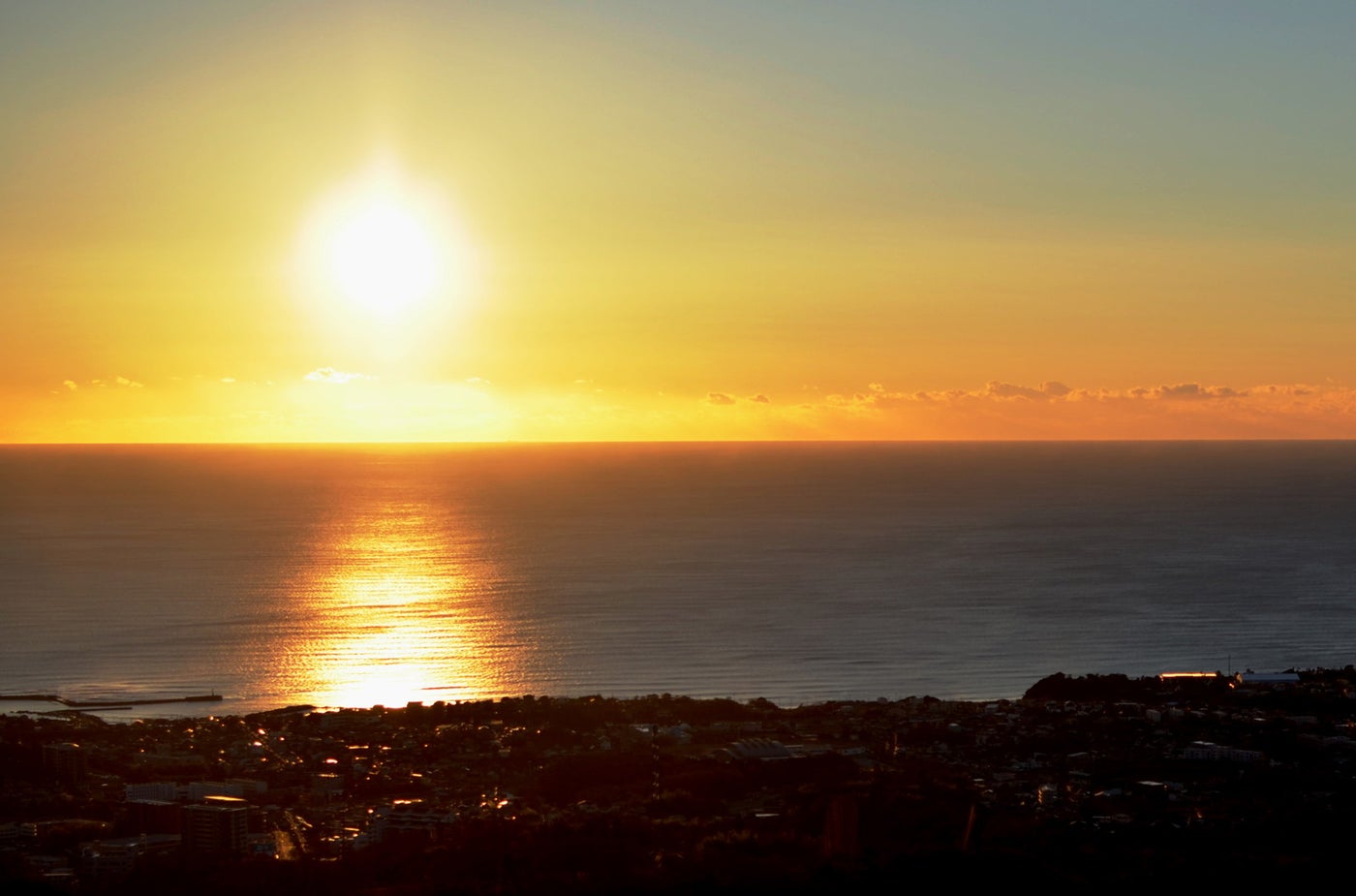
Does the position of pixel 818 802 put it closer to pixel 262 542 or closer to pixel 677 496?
pixel 262 542

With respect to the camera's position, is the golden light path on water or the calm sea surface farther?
the calm sea surface

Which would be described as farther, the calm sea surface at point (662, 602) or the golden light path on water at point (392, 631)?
the calm sea surface at point (662, 602)

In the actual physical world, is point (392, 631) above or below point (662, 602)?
below

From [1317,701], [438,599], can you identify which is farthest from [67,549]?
[1317,701]

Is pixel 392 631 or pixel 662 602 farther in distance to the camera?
pixel 662 602
